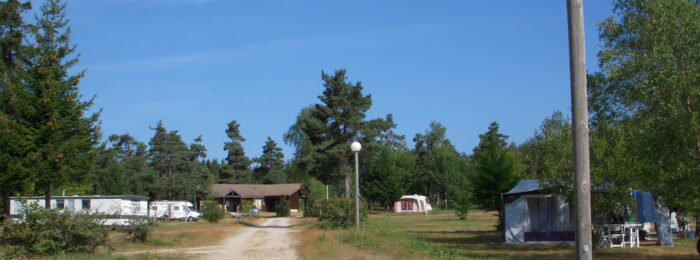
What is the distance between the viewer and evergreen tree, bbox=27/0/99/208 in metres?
21.0

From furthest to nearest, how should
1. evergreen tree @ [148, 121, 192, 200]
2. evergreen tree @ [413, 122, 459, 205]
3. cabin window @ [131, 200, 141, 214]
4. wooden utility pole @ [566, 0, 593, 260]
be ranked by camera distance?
1. evergreen tree @ [413, 122, 459, 205]
2. evergreen tree @ [148, 121, 192, 200]
3. cabin window @ [131, 200, 141, 214]
4. wooden utility pole @ [566, 0, 593, 260]

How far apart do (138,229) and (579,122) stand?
1894 cm

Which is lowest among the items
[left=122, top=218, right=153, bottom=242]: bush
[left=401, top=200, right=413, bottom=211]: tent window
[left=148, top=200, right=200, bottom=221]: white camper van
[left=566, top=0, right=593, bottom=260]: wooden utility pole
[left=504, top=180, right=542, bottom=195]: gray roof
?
[left=401, top=200, right=413, bottom=211]: tent window

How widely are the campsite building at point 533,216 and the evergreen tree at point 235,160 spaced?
2723 inches

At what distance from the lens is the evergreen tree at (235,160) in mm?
88938

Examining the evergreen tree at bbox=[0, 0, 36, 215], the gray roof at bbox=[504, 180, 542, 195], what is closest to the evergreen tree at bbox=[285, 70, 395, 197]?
the gray roof at bbox=[504, 180, 542, 195]

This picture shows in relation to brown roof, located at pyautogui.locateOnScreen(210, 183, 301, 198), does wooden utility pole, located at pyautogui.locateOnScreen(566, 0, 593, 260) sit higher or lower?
higher

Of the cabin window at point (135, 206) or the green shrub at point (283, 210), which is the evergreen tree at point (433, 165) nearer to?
the green shrub at point (283, 210)

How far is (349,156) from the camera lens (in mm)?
42219

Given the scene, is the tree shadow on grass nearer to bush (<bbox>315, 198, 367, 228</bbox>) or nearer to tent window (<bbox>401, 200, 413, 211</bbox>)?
bush (<bbox>315, 198, 367, 228</bbox>)

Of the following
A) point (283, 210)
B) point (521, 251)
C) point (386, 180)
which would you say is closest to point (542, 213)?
point (521, 251)

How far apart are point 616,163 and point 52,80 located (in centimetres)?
1826

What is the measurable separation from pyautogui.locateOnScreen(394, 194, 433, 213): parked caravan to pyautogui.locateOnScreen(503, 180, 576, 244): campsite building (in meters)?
48.3

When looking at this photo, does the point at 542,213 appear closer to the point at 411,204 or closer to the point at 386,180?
the point at 411,204
